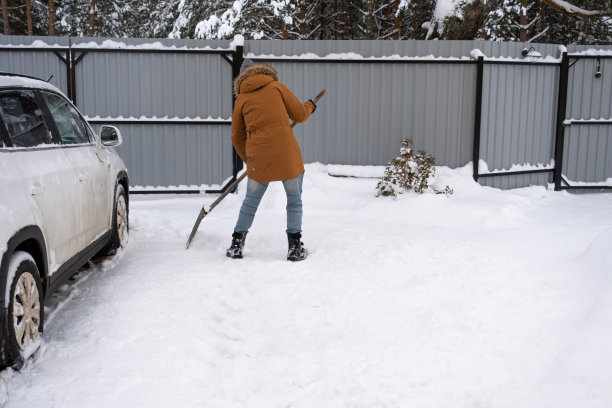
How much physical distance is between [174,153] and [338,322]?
5.56 metres

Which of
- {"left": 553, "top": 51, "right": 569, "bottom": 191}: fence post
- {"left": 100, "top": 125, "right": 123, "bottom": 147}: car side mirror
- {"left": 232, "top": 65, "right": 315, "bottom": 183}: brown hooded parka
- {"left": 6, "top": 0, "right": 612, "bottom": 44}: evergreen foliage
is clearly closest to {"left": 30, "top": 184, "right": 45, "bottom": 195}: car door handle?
{"left": 100, "top": 125, "right": 123, "bottom": 147}: car side mirror

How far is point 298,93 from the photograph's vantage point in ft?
29.4

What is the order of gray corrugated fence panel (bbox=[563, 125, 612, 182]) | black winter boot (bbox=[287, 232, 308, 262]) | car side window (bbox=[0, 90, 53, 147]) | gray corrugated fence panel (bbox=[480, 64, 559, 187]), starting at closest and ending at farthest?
1. car side window (bbox=[0, 90, 53, 147])
2. black winter boot (bbox=[287, 232, 308, 262])
3. gray corrugated fence panel (bbox=[480, 64, 559, 187])
4. gray corrugated fence panel (bbox=[563, 125, 612, 182])

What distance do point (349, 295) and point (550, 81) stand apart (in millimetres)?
6672

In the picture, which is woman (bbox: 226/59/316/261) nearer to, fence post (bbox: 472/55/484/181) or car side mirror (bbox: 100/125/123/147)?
car side mirror (bbox: 100/125/123/147)

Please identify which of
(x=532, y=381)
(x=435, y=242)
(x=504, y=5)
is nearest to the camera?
(x=532, y=381)

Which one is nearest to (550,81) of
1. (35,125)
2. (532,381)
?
(532,381)

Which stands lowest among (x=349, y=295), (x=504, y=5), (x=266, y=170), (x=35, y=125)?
(x=349, y=295)

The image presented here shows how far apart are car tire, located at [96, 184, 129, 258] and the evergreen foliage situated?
11.4 meters

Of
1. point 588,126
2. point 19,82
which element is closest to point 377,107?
point 588,126

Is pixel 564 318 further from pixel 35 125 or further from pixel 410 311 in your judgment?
pixel 35 125

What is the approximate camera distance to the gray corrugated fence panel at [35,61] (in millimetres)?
8742

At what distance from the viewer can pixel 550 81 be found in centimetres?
970

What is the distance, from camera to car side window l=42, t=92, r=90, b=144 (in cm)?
443
